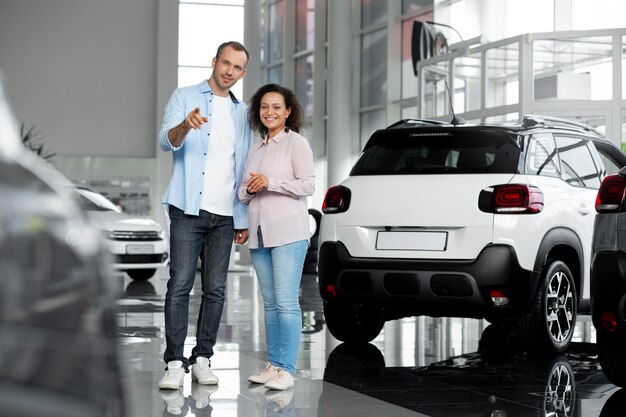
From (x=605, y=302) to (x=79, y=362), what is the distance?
4.74 m

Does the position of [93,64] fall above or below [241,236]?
above

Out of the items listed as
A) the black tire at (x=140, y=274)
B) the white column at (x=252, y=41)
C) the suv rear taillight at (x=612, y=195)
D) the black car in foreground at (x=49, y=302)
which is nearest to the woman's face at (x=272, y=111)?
the suv rear taillight at (x=612, y=195)

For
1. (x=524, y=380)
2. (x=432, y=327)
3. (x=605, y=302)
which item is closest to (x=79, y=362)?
(x=605, y=302)

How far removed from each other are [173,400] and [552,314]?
9.84 feet

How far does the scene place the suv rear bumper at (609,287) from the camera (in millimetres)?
5305

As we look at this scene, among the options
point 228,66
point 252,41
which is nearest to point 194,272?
point 228,66

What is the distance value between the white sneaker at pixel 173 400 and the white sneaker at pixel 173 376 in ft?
0.11

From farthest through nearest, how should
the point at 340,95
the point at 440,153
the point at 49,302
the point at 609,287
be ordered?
the point at 340,95, the point at 440,153, the point at 609,287, the point at 49,302

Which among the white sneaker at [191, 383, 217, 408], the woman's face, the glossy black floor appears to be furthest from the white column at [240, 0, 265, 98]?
the white sneaker at [191, 383, 217, 408]

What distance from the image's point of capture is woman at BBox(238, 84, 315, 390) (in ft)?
18.2

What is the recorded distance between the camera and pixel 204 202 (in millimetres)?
5574

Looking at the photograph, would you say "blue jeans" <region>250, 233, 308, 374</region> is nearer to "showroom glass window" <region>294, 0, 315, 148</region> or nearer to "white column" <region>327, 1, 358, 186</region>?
"white column" <region>327, 1, 358, 186</region>

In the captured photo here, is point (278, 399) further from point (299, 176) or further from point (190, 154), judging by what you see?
point (190, 154)

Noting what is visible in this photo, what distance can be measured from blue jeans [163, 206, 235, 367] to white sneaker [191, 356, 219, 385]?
3 cm
